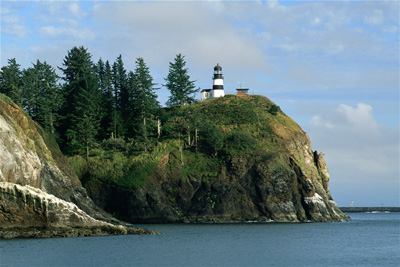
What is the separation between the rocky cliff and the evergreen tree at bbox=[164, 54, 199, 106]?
4646 centimetres

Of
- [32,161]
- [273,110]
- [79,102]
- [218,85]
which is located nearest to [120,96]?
[79,102]

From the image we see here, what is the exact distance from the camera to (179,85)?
128 m

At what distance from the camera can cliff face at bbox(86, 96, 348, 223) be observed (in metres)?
95.6

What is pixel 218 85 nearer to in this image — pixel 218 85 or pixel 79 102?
pixel 218 85

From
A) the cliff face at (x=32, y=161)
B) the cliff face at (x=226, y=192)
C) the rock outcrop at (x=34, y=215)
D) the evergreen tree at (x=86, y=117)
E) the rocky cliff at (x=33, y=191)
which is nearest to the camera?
the rock outcrop at (x=34, y=215)

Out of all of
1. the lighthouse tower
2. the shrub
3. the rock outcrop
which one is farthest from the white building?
the rock outcrop

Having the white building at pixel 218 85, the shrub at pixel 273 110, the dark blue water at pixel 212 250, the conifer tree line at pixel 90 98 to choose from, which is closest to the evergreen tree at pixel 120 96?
the conifer tree line at pixel 90 98

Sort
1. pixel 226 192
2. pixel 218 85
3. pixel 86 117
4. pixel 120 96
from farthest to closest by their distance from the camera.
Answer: pixel 218 85, pixel 120 96, pixel 86 117, pixel 226 192

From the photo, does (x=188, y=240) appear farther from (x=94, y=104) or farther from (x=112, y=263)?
(x=94, y=104)

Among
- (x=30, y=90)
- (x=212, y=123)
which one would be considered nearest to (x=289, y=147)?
(x=212, y=123)

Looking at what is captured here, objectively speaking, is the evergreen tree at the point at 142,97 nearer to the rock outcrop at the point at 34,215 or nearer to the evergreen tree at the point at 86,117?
the evergreen tree at the point at 86,117

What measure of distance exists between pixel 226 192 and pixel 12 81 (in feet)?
167

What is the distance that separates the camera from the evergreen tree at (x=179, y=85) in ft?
414

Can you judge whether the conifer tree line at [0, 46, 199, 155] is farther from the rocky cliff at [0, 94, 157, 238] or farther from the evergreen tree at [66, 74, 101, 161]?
the rocky cliff at [0, 94, 157, 238]
